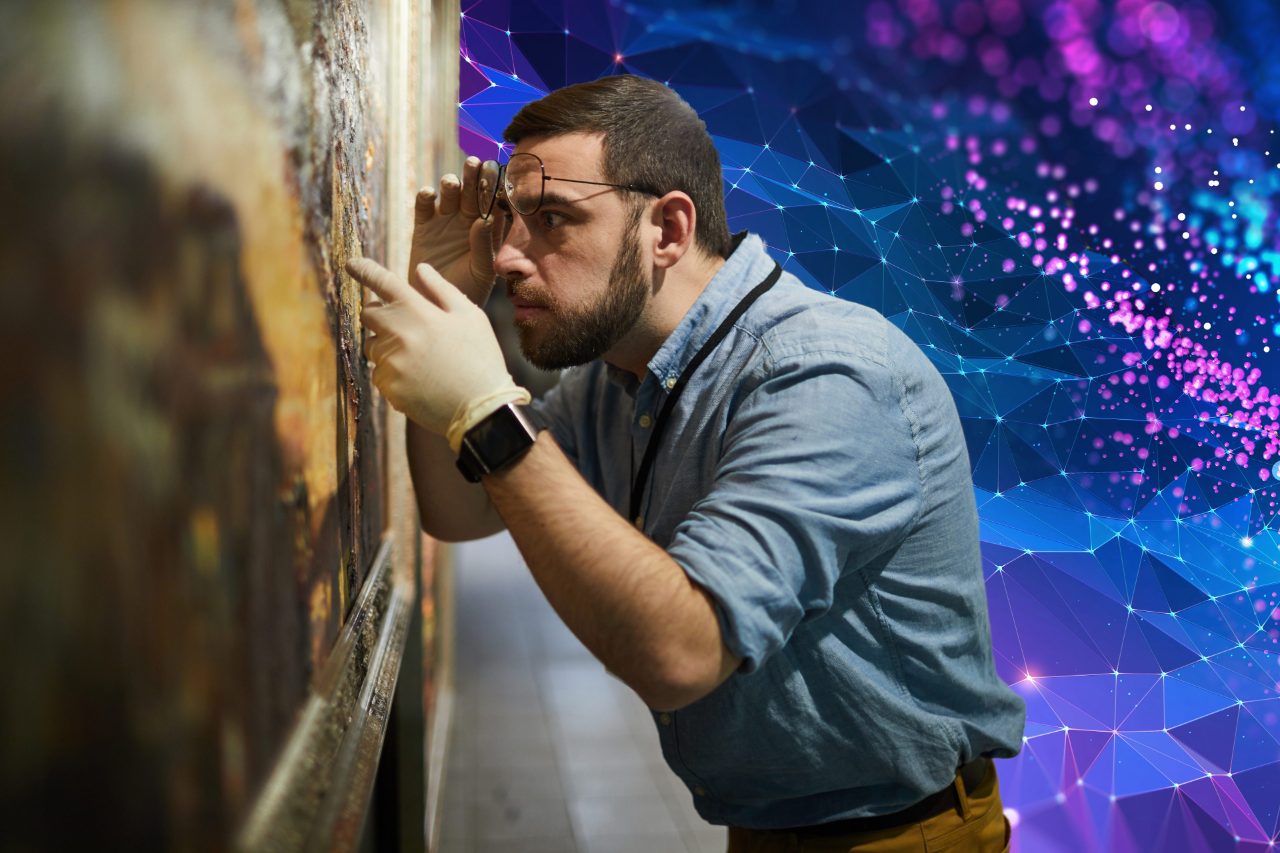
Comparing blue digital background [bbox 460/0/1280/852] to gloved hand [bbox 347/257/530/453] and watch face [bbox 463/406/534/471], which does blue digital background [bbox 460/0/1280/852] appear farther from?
watch face [bbox 463/406/534/471]

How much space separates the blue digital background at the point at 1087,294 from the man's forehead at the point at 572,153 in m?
1.49

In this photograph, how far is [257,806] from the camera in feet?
2.23

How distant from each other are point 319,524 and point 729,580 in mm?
453

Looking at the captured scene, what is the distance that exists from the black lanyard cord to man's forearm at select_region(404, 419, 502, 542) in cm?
32

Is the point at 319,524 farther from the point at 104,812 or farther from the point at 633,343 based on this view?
the point at 633,343

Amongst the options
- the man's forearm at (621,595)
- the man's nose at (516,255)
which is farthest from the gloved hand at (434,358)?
the man's nose at (516,255)

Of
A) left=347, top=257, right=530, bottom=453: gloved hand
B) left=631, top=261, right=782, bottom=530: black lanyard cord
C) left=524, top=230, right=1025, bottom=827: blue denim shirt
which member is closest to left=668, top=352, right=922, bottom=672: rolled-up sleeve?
left=524, top=230, right=1025, bottom=827: blue denim shirt

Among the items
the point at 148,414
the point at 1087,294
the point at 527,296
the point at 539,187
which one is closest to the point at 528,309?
the point at 527,296

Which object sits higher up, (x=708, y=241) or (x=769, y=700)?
(x=708, y=241)

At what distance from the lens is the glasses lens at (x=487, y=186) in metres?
1.63

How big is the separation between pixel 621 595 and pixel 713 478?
0.37 meters

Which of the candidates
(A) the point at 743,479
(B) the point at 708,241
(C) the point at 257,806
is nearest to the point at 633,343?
(B) the point at 708,241

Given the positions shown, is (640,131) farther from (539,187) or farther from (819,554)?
(819,554)

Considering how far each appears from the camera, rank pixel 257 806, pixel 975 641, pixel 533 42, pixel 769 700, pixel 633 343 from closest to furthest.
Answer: pixel 257 806 < pixel 769 700 < pixel 975 641 < pixel 633 343 < pixel 533 42
